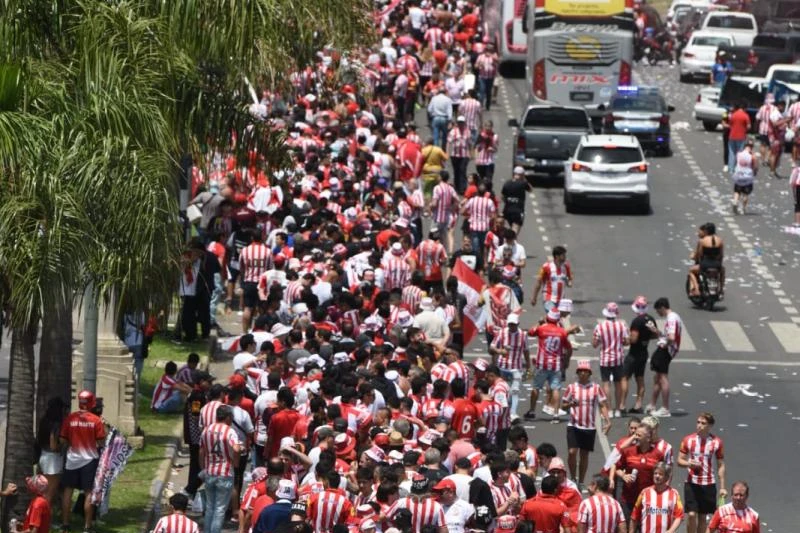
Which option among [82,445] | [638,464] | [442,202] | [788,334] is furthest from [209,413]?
[442,202]

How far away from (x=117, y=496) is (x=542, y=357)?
6.20 meters

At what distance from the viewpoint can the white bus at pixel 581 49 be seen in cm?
4938

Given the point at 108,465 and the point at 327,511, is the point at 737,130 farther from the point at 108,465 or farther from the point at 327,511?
the point at 327,511

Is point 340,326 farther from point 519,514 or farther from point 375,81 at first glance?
point 375,81

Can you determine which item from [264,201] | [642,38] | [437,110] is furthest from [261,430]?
[642,38]

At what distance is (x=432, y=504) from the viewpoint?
17.4m

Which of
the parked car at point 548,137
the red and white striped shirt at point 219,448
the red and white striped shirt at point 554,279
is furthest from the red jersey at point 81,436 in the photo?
the parked car at point 548,137

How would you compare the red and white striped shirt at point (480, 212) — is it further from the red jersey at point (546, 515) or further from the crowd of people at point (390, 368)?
the red jersey at point (546, 515)

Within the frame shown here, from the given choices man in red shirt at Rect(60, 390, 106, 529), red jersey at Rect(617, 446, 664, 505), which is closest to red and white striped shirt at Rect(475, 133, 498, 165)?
red jersey at Rect(617, 446, 664, 505)

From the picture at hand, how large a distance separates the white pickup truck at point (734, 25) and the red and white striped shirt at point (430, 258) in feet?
111

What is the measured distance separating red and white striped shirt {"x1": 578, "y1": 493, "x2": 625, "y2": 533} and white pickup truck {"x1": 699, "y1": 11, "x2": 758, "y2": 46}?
150ft

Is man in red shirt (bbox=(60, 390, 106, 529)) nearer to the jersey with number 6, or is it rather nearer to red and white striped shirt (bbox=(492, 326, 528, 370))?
the jersey with number 6

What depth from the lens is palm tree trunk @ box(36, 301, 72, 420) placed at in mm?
20578

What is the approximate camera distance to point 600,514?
1814 cm
